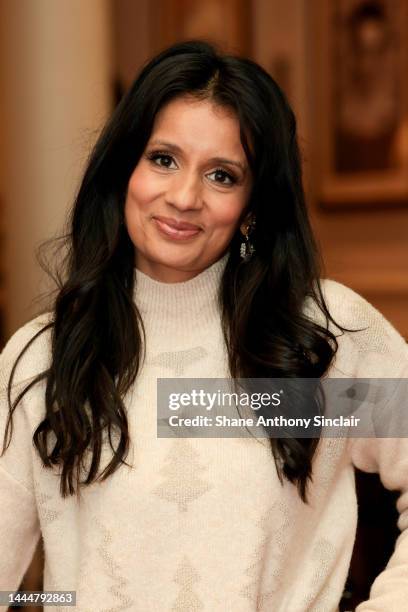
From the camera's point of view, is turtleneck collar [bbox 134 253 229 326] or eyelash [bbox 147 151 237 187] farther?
turtleneck collar [bbox 134 253 229 326]

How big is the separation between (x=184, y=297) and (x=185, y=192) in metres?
0.25

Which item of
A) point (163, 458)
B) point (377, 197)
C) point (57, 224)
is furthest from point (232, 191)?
point (377, 197)

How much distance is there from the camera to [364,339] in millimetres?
1749

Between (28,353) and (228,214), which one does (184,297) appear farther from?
(28,353)

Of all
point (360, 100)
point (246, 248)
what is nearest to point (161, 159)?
point (246, 248)

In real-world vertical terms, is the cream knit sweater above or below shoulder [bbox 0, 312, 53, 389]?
below

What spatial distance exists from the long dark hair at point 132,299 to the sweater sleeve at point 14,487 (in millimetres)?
28

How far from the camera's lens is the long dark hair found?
171cm

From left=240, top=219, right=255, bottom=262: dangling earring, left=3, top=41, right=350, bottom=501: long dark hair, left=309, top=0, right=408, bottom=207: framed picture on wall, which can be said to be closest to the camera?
left=3, top=41, right=350, bottom=501: long dark hair

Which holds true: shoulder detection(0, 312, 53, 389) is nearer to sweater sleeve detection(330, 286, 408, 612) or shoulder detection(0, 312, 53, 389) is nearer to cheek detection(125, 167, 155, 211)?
cheek detection(125, 167, 155, 211)

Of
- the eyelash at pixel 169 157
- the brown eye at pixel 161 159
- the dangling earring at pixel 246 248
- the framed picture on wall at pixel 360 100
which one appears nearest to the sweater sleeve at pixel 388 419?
the dangling earring at pixel 246 248

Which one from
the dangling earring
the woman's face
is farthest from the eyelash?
the dangling earring

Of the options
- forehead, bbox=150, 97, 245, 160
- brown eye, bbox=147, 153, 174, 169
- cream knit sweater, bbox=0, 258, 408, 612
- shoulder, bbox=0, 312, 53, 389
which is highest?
forehead, bbox=150, 97, 245, 160

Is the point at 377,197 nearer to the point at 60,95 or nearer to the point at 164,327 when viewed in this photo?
the point at 60,95
